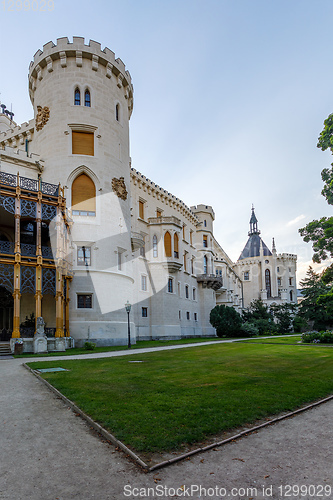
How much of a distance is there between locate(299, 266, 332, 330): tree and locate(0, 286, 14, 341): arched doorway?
43.8 metres

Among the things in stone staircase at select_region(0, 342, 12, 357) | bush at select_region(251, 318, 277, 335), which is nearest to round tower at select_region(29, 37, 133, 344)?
stone staircase at select_region(0, 342, 12, 357)

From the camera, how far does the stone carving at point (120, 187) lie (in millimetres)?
29656

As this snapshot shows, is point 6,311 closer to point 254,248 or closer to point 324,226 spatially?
point 324,226

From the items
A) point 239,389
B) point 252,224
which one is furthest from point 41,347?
point 252,224

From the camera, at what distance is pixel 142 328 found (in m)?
36.2

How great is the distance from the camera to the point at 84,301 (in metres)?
26.8

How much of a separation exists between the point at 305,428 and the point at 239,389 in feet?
8.33

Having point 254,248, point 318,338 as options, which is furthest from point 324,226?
point 254,248

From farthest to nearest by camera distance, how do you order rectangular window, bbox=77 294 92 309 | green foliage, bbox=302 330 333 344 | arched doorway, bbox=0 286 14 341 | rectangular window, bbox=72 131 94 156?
rectangular window, bbox=72 131 94 156, green foliage, bbox=302 330 333 344, rectangular window, bbox=77 294 92 309, arched doorway, bbox=0 286 14 341

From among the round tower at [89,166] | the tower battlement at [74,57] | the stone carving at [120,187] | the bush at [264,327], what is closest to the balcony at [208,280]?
the bush at [264,327]

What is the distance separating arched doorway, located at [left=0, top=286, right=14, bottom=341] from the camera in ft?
83.0

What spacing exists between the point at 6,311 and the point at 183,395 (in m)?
21.9

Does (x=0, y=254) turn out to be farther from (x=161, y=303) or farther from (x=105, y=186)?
(x=161, y=303)

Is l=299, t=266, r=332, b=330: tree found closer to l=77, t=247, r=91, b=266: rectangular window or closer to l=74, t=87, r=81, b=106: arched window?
l=77, t=247, r=91, b=266: rectangular window
